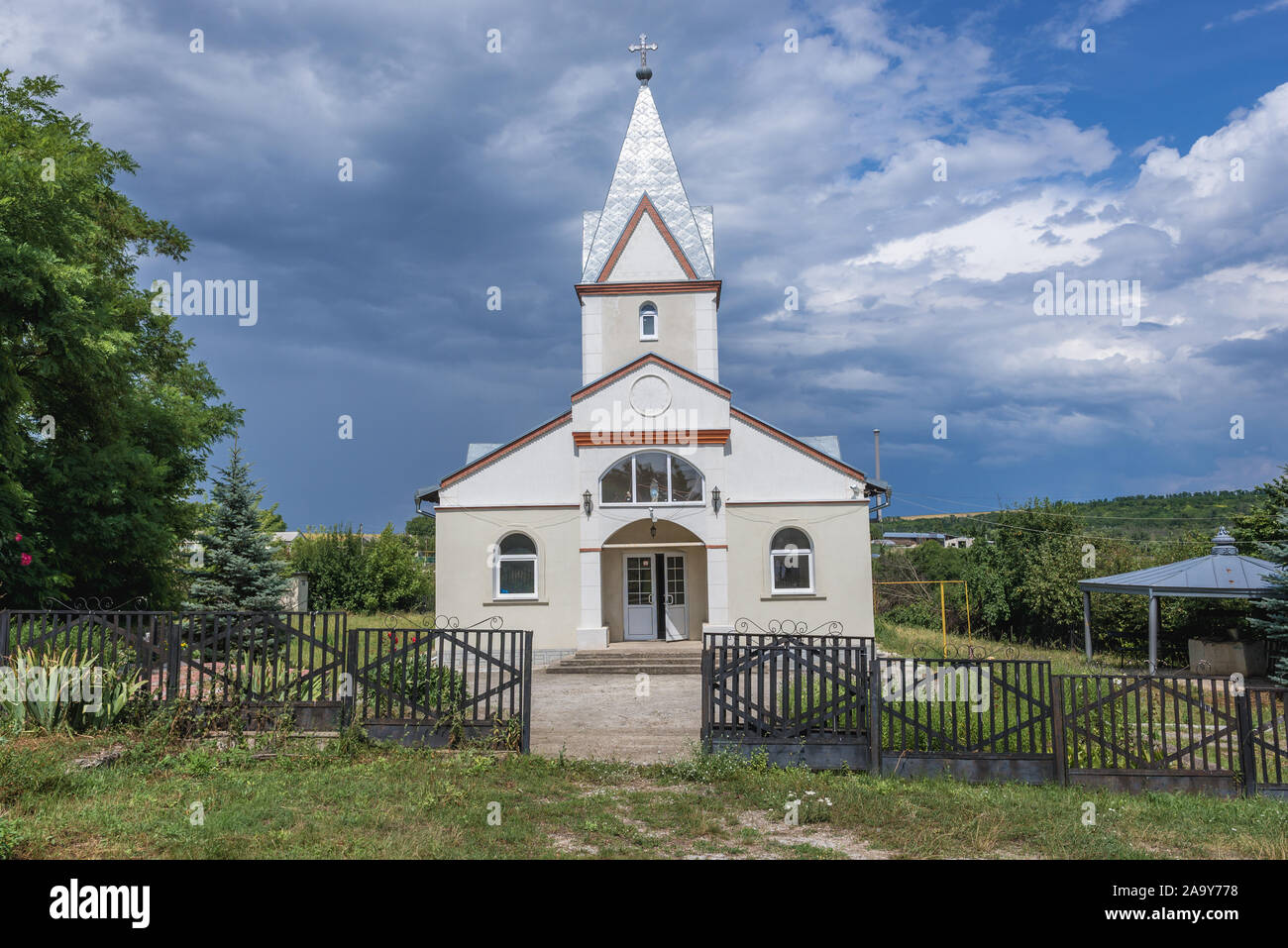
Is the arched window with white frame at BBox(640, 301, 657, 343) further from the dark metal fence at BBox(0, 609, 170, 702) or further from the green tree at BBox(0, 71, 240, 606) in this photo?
the dark metal fence at BBox(0, 609, 170, 702)

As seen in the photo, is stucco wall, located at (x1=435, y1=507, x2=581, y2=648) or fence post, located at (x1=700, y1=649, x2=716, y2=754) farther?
stucco wall, located at (x1=435, y1=507, x2=581, y2=648)

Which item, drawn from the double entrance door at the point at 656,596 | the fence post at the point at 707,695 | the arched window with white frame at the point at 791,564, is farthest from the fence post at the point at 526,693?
the double entrance door at the point at 656,596

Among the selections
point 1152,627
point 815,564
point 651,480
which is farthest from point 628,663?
point 1152,627

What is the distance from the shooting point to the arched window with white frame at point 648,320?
21.5 meters

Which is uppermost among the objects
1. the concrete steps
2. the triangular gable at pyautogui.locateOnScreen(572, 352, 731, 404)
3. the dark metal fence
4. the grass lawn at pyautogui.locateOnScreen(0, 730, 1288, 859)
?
the triangular gable at pyautogui.locateOnScreen(572, 352, 731, 404)

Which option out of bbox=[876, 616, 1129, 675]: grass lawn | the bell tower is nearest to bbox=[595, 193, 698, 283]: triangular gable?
the bell tower

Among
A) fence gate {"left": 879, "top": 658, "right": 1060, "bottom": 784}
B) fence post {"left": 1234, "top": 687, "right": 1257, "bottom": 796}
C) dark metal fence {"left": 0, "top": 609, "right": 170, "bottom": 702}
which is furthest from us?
dark metal fence {"left": 0, "top": 609, "right": 170, "bottom": 702}

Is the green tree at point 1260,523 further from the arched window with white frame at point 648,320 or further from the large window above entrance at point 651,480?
the arched window with white frame at point 648,320

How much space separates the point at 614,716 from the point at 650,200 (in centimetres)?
1489

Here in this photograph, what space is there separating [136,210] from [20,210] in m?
8.70

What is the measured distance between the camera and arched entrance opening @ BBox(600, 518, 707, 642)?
1983cm

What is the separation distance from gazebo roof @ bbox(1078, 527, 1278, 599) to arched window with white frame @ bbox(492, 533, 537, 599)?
1275cm
